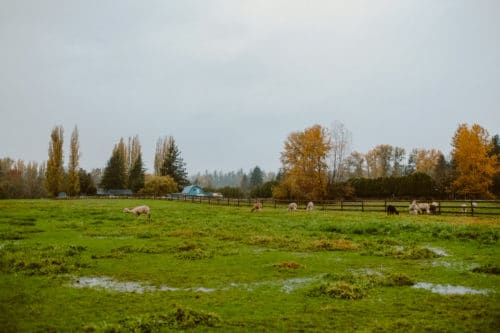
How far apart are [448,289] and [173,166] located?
9959 cm

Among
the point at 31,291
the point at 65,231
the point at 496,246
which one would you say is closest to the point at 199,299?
the point at 31,291

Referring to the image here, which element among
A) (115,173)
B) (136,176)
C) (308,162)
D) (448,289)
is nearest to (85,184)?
(115,173)

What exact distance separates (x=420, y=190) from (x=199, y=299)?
67747 millimetres

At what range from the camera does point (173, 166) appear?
4186 inches

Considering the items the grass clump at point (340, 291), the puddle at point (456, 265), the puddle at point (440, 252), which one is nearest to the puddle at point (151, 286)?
the grass clump at point (340, 291)

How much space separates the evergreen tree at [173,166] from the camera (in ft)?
345

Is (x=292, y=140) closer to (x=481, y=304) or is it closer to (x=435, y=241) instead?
(x=435, y=241)

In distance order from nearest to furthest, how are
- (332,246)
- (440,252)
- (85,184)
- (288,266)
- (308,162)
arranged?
(288,266) < (440,252) < (332,246) < (308,162) < (85,184)

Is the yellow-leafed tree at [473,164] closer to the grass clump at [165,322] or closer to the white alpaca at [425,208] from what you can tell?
the white alpaca at [425,208]

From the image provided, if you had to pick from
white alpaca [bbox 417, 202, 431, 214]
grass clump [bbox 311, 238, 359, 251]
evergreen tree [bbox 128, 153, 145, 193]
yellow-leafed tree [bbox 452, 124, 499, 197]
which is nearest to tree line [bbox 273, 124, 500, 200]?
yellow-leafed tree [bbox 452, 124, 499, 197]

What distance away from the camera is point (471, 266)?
41.7 feet

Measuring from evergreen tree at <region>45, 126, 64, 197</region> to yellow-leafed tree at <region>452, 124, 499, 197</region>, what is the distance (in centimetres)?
7330

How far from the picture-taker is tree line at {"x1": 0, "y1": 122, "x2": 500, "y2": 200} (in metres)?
58.7

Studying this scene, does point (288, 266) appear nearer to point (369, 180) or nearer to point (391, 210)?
point (391, 210)
